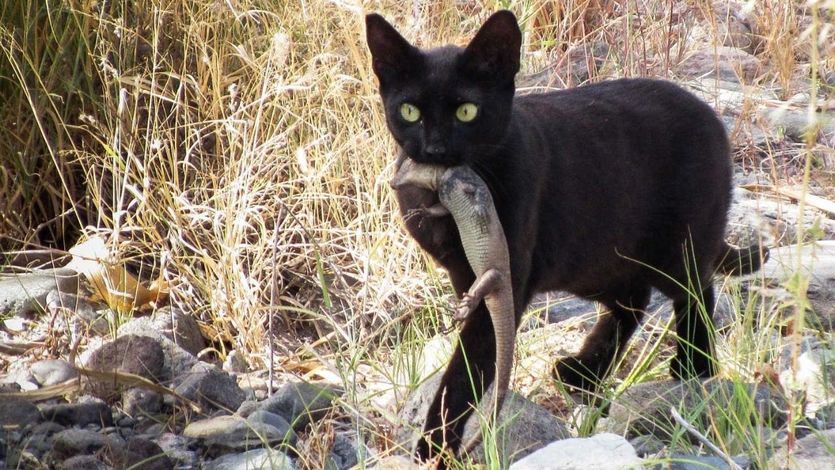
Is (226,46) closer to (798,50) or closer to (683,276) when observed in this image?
(683,276)

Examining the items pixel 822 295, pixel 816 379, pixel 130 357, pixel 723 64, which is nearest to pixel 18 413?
→ pixel 130 357

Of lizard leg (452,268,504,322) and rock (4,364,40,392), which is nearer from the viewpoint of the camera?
lizard leg (452,268,504,322)

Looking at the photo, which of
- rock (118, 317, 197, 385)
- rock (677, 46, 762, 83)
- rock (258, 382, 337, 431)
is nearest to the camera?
rock (258, 382, 337, 431)

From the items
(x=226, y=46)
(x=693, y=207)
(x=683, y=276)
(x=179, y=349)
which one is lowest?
(x=179, y=349)

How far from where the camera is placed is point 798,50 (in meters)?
6.30

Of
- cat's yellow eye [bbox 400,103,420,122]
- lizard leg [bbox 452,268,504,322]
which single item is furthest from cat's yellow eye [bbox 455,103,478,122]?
lizard leg [bbox 452,268,504,322]

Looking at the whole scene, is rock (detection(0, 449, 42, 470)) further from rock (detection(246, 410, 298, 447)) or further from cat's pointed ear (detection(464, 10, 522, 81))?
cat's pointed ear (detection(464, 10, 522, 81))

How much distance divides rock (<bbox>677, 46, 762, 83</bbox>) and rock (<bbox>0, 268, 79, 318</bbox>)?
3.43 metres

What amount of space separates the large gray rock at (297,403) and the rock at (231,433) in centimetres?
18

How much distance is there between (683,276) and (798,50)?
11.4 ft

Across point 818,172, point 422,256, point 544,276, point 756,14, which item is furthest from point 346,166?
point 756,14

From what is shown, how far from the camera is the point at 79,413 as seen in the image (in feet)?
9.52

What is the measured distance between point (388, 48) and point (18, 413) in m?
1.42

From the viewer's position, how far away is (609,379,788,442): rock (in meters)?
2.76
